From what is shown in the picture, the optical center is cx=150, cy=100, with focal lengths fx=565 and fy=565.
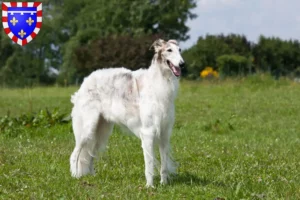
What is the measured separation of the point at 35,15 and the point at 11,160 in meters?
5.22

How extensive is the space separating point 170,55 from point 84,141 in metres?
1.80

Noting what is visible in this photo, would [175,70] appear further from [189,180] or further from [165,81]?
[189,180]

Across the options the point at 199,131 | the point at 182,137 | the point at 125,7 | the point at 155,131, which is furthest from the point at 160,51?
the point at 125,7

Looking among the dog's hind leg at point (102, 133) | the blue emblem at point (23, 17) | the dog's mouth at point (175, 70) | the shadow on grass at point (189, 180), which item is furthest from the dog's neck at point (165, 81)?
the blue emblem at point (23, 17)

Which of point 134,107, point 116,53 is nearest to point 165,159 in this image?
point 134,107

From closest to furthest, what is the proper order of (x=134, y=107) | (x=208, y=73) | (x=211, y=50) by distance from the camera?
(x=134, y=107)
(x=208, y=73)
(x=211, y=50)

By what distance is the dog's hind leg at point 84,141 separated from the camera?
23.8 ft

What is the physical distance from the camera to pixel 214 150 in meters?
9.18

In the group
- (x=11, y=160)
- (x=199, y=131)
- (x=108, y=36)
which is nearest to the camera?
(x=11, y=160)

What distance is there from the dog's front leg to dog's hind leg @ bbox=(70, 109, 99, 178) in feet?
3.18

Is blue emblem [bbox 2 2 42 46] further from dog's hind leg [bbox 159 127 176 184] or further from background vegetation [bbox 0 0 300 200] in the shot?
dog's hind leg [bbox 159 127 176 184]

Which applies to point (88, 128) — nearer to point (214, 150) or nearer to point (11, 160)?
point (11, 160)

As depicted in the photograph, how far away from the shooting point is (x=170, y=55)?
641cm

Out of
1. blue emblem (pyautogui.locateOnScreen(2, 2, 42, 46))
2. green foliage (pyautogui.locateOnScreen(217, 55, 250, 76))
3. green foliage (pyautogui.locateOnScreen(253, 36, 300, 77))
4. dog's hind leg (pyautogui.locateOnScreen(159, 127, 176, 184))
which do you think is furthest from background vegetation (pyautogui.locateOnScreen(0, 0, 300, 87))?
dog's hind leg (pyautogui.locateOnScreen(159, 127, 176, 184))
